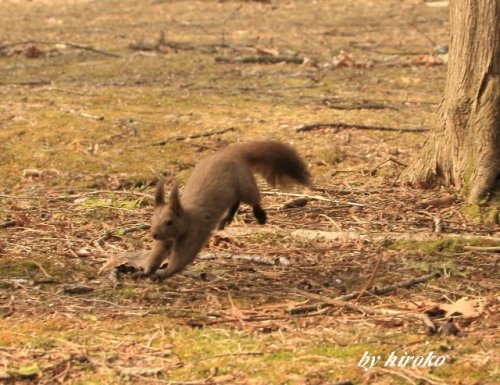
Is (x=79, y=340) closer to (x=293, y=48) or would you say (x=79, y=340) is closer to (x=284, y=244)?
(x=284, y=244)

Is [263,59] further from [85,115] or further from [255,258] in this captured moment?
[255,258]

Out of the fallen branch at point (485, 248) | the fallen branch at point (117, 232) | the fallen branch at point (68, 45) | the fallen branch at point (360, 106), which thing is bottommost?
the fallen branch at point (68, 45)

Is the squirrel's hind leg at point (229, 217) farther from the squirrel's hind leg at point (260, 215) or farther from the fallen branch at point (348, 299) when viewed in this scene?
the fallen branch at point (348, 299)

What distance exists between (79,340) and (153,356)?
40 cm

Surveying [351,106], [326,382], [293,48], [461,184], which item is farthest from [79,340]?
[293,48]

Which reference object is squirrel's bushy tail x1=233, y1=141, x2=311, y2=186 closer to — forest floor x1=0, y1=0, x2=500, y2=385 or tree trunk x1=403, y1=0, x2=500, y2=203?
forest floor x1=0, y1=0, x2=500, y2=385

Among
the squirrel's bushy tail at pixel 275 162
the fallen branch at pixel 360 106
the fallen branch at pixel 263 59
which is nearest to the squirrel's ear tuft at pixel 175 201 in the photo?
the squirrel's bushy tail at pixel 275 162

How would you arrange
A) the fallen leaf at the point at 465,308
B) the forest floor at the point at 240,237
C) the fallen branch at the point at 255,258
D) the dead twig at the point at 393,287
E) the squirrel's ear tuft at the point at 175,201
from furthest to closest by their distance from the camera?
the fallen branch at the point at 255,258 < the squirrel's ear tuft at the point at 175,201 < the dead twig at the point at 393,287 < the fallen leaf at the point at 465,308 < the forest floor at the point at 240,237

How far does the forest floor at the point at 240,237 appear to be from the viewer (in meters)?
4.23

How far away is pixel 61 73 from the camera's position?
12.7m

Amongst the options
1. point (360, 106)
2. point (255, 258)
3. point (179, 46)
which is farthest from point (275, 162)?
point (179, 46)

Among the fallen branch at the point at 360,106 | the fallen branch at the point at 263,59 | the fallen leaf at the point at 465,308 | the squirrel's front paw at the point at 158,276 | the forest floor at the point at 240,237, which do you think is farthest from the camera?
Answer: the fallen branch at the point at 263,59

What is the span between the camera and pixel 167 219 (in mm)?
5457

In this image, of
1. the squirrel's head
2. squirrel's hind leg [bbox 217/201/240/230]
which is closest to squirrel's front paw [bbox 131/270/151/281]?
the squirrel's head
